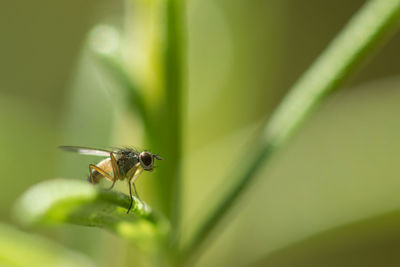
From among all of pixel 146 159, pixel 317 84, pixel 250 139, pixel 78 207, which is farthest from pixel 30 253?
pixel 250 139

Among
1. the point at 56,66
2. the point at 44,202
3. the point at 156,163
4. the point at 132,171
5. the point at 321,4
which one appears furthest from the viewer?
the point at 56,66

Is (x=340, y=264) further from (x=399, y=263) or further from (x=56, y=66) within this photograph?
(x=56, y=66)

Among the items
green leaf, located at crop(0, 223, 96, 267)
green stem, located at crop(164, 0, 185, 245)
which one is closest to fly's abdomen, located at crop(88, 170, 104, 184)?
green leaf, located at crop(0, 223, 96, 267)

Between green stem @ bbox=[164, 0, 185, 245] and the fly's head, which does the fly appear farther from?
green stem @ bbox=[164, 0, 185, 245]

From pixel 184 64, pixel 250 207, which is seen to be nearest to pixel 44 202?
pixel 184 64

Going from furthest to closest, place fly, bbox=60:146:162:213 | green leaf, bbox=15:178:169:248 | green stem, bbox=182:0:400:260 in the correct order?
fly, bbox=60:146:162:213 < green stem, bbox=182:0:400:260 < green leaf, bbox=15:178:169:248

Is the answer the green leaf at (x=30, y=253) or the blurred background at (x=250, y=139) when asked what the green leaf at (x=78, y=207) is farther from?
the blurred background at (x=250, y=139)
